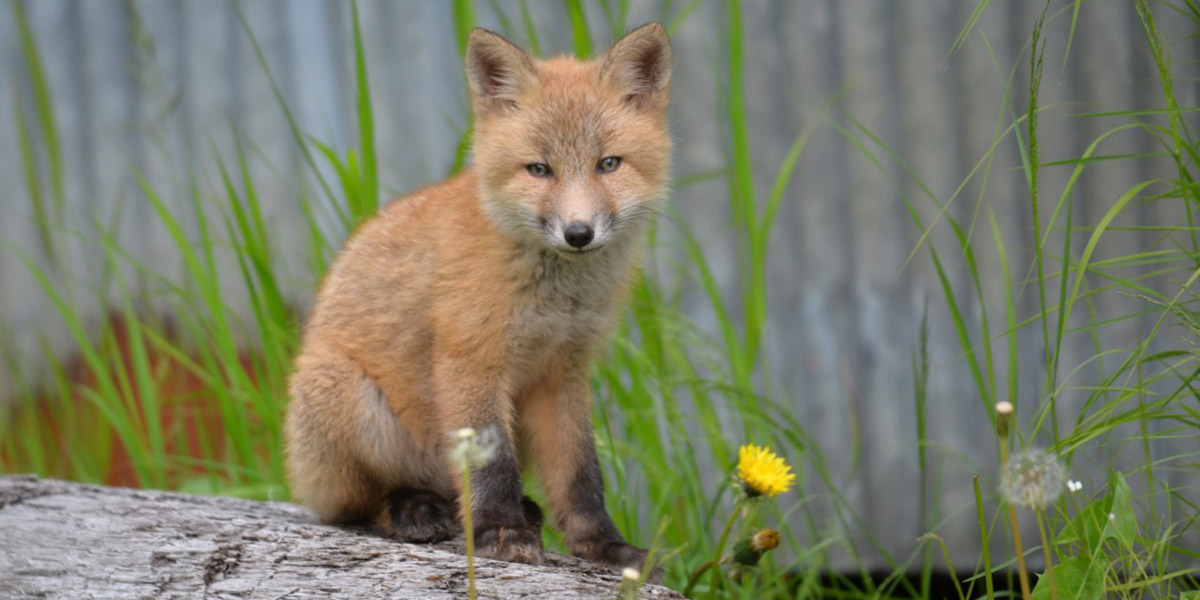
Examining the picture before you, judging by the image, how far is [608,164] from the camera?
125 inches

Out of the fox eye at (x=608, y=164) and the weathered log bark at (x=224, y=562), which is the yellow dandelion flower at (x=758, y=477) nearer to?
the weathered log bark at (x=224, y=562)

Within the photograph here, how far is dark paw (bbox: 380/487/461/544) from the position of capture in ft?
10.5

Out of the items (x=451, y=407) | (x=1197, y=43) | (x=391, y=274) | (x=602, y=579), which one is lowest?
(x=602, y=579)

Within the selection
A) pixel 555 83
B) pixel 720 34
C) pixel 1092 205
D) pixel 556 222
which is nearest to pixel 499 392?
pixel 556 222

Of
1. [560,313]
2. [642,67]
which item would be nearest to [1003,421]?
[560,313]

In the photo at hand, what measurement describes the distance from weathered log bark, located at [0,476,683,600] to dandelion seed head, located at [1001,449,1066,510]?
1073 mm

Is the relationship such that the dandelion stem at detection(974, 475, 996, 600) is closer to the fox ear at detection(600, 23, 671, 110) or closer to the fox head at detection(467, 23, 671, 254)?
the fox head at detection(467, 23, 671, 254)

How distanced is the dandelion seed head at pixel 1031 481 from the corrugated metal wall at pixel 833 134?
3.52 m

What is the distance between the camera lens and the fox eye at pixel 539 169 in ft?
10.3

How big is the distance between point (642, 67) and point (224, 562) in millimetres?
1731

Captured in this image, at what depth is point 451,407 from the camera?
307 cm

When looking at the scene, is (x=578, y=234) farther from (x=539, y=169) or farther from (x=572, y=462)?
(x=572, y=462)

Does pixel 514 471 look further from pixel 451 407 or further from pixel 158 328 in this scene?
pixel 158 328

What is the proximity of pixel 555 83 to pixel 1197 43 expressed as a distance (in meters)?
3.30
